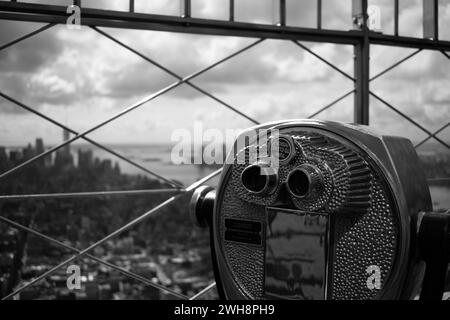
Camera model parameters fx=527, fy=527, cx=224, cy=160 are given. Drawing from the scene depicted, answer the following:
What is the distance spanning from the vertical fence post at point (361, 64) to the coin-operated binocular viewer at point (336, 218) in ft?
4.52

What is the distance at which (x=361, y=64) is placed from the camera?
7.92ft

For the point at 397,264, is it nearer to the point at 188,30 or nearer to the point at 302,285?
the point at 302,285

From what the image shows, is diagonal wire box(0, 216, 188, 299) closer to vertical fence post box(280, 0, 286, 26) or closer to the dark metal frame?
the dark metal frame

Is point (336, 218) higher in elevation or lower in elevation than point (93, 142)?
lower

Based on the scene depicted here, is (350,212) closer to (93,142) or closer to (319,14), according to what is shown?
(93,142)

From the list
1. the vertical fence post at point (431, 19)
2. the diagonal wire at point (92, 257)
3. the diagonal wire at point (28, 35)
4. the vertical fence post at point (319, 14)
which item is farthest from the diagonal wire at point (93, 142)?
the vertical fence post at point (431, 19)

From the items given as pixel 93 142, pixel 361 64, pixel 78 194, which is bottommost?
pixel 78 194

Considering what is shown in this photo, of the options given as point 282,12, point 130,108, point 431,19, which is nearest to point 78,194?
point 130,108

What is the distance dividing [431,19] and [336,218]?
1893mm

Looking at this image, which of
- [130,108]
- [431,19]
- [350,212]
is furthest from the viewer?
[431,19]

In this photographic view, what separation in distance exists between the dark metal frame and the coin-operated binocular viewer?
38.8 inches

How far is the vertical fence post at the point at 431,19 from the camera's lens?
2.52 m

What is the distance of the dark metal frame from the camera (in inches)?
74.6
